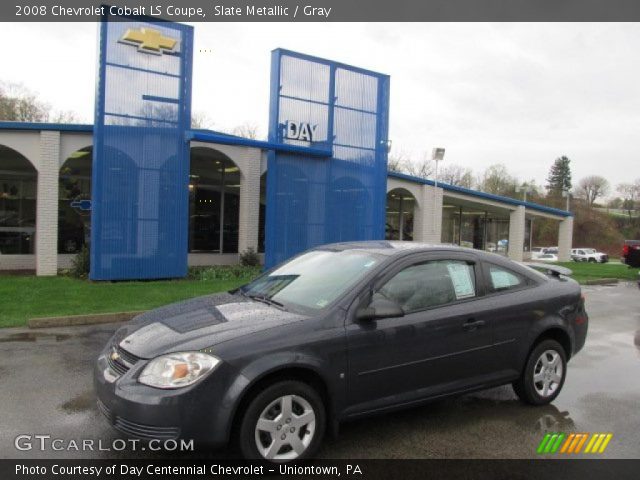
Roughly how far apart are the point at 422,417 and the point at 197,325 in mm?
2138

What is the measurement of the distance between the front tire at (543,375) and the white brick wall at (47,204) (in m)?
12.7

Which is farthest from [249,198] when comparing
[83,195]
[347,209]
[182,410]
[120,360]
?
[182,410]

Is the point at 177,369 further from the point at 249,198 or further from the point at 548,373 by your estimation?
the point at 249,198

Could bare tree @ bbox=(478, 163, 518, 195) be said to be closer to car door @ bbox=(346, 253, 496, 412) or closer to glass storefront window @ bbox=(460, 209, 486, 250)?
glass storefront window @ bbox=(460, 209, 486, 250)

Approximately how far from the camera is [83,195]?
18.6 meters

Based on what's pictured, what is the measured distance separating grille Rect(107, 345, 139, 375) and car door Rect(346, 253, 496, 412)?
4.93 ft

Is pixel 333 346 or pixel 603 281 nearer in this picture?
pixel 333 346

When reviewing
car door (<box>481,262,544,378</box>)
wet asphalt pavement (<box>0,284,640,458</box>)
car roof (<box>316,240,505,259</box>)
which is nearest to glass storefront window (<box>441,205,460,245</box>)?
wet asphalt pavement (<box>0,284,640,458</box>)

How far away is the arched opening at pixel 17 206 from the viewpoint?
17641 millimetres

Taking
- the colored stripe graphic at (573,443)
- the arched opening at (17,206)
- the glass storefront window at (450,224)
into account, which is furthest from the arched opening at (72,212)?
the glass storefront window at (450,224)

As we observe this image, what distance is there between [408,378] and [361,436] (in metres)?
0.59

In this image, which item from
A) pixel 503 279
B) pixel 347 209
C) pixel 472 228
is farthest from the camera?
Result: pixel 472 228

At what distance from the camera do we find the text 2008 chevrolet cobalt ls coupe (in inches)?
135

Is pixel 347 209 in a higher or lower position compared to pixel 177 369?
higher
